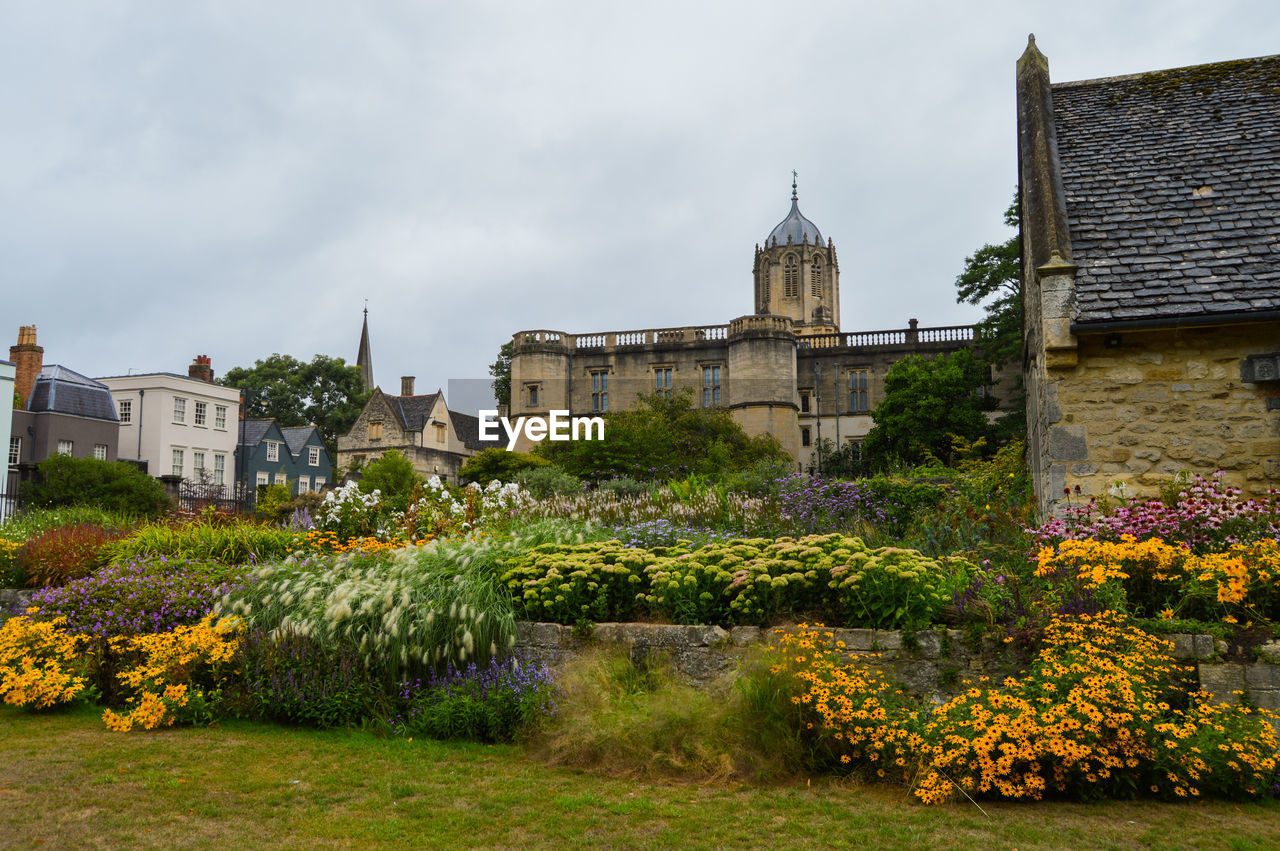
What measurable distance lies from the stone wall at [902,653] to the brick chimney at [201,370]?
4466 centimetres

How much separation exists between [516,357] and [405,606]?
145 feet

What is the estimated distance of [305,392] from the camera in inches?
2483

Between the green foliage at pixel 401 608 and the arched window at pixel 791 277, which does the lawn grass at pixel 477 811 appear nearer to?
the green foliage at pixel 401 608

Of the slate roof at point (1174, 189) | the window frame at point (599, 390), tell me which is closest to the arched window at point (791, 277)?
the window frame at point (599, 390)

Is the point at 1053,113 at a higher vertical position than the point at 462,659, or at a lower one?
higher

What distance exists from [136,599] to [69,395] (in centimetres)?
3640

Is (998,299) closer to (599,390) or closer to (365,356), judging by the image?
(599,390)

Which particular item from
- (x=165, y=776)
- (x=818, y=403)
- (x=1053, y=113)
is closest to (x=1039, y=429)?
(x=1053, y=113)

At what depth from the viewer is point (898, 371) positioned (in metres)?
38.4

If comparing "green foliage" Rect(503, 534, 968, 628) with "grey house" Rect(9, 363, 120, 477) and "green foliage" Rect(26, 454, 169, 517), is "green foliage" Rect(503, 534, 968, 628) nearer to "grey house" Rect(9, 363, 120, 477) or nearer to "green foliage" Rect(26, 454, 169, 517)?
"green foliage" Rect(26, 454, 169, 517)

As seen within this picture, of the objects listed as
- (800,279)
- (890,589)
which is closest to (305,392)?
(800,279)

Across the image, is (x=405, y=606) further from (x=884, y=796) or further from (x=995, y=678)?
(x=995, y=678)

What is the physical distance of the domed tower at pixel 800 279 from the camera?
219ft

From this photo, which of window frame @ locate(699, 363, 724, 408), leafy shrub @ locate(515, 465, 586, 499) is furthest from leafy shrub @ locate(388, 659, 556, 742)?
window frame @ locate(699, 363, 724, 408)
